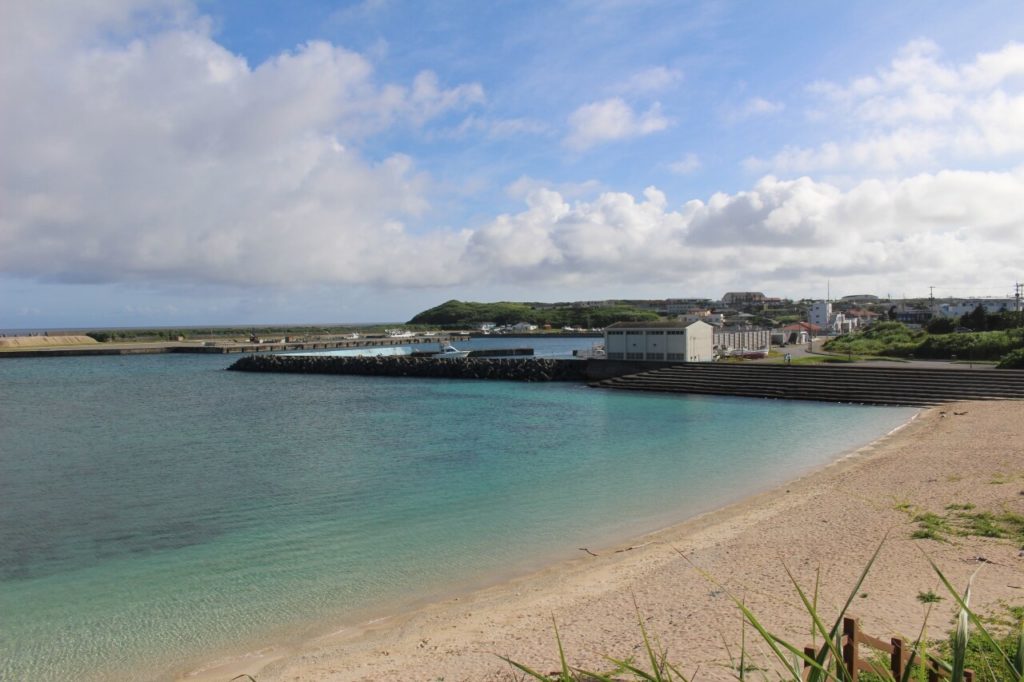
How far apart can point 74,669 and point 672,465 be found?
46.8ft

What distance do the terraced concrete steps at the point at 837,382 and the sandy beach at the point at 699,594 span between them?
1860cm

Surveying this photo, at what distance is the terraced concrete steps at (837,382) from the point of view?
30406mm

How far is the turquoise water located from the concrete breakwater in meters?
13.7

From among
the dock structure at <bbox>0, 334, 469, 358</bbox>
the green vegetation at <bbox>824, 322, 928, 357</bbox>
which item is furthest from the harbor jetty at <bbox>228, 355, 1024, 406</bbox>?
the dock structure at <bbox>0, 334, 469, 358</bbox>

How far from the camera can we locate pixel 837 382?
3409 cm

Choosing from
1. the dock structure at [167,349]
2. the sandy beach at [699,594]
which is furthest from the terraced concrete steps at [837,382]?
the dock structure at [167,349]

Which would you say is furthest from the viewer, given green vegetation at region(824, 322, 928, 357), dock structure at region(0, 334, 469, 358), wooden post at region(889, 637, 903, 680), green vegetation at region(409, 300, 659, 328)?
green vegetation at region(409, 300, 659, 328)

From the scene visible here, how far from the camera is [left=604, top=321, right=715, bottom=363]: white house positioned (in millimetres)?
41219

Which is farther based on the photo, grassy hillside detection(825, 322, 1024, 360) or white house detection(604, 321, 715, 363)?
white house detection(604, 321, 715, 363)

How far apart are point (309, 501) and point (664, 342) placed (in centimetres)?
3029

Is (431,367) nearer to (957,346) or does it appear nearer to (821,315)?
(957,346)

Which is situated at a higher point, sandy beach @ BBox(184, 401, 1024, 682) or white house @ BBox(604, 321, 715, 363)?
white house @ BBox(604, 321, 715, 363)

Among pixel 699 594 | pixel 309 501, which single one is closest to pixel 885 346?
pixel 309 501

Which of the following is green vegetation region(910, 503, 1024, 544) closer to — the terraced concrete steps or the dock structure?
the terraced concrete steps
